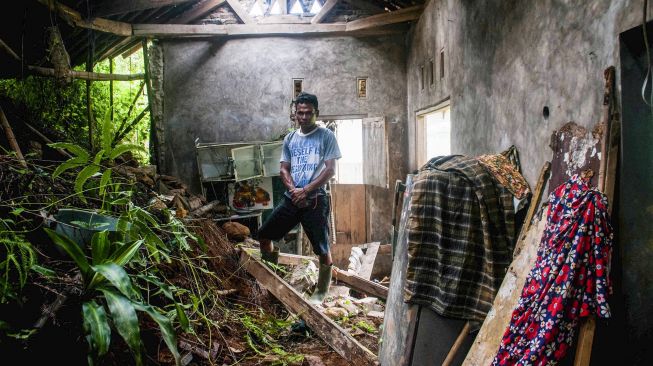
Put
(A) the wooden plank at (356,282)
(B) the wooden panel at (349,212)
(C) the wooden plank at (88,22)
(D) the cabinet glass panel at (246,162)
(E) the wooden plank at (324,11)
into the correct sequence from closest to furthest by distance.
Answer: (A) the wooden plank at (356,282)
(C) the wooden plank at (88,22)
(D) the cabinet glass panel at (246,162)
(E) the wooden plank at (324,11)
(B) the wooden panel at (349,212)

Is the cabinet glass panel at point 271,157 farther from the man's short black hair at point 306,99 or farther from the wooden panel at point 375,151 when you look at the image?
the man's short black hair at point 306,99

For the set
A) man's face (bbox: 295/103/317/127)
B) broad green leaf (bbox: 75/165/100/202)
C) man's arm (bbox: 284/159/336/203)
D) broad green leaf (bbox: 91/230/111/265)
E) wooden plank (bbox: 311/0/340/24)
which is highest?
wooden plank (bbox: 311/0/340/24)

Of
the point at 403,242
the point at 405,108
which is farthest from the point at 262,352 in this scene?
the point at 405,108

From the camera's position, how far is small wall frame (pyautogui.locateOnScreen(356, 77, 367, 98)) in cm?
825

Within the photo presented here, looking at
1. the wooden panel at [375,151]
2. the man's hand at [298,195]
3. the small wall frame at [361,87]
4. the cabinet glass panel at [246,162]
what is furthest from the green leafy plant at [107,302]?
the small wall frame at [361,87]

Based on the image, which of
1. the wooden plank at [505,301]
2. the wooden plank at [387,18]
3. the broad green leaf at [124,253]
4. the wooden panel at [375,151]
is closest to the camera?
the wooden plank at [505,301]

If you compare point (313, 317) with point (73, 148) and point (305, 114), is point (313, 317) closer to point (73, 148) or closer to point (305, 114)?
point (305, 114)

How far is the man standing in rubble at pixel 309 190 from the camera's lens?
4.44m

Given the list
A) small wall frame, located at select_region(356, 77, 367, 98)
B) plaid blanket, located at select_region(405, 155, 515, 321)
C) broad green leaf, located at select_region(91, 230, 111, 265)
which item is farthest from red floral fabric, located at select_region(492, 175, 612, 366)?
small wall frame, located at select_region(356, 77, 367, 98)

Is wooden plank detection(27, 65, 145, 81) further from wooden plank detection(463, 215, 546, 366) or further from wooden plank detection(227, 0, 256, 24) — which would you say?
wooden plank detection(463, 215, 546, 366)

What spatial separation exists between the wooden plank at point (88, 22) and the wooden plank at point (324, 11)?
3251 millimetres

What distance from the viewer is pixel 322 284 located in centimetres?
462

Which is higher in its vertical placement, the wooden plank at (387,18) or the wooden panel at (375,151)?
the wooden plank at (387,18)

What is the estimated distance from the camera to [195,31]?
25.6 feet
